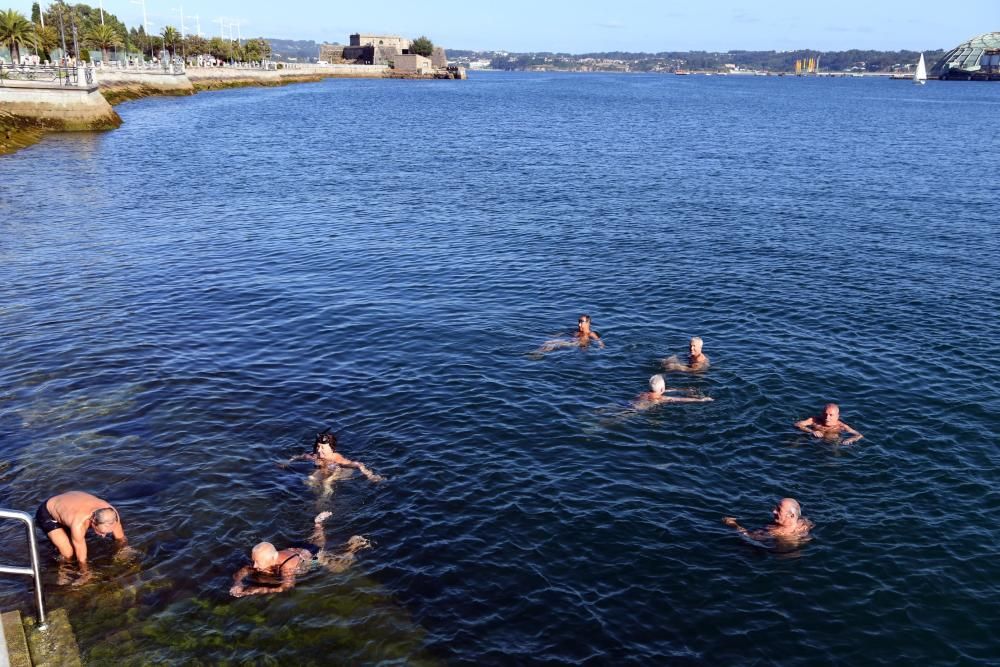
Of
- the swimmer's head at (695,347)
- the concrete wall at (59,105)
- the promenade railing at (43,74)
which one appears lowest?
the swimmer's head at (695,347)

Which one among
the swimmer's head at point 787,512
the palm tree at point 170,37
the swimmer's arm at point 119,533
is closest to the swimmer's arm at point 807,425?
the swimmer's head at point 787,512

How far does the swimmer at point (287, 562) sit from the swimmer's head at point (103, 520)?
232 centimetres

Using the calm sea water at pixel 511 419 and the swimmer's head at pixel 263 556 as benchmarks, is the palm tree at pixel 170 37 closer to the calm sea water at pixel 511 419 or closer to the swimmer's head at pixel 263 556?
the calm sea water at pixel 511 419

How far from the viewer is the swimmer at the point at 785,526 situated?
14734 mm

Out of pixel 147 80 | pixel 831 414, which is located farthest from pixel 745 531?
pixel 147 80

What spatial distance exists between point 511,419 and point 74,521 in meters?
10.1

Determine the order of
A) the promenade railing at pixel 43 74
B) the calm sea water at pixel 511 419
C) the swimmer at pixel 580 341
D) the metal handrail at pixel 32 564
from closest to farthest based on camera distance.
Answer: the metal handrail at pixel 32 564 < the calm sea water at pixel 511 419 < the swimmer at pixel 580 341 < the promenade railing at pixel 43 74

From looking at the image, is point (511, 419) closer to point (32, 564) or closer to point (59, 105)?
point (32, 564)

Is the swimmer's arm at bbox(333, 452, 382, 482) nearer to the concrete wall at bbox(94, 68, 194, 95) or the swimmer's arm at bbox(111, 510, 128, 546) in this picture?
the swimmer's arm at bbox(111, 510, 128, 546)

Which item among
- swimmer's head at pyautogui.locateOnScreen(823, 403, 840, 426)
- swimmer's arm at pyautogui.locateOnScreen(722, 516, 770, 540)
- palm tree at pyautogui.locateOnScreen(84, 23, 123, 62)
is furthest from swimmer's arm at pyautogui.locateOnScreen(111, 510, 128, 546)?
palm tree at pyautogui.locateOnScreen(84, 23, 123, 62)

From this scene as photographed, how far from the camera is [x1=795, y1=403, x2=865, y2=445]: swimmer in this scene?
18.4 metres

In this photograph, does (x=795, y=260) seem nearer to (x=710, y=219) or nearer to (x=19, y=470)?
A: (x=710, y=219)

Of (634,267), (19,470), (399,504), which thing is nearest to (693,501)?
(399,504)

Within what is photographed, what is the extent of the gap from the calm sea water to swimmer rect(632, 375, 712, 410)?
1.02 feet
